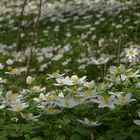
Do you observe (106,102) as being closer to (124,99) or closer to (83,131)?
(124,99)

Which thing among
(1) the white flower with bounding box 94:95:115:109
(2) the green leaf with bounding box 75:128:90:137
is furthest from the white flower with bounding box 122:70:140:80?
(2) the green leaf with bounding box 75:128:90:137

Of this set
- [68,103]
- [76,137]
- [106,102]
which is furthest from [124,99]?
[76,137]

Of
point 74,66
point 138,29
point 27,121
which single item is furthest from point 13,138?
point 138,29

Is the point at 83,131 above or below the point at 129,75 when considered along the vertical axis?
below

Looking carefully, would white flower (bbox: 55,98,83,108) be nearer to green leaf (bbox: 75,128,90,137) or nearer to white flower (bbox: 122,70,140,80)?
green leaf (bbox: 75,128,90,137)

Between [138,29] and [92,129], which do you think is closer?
[92,129]

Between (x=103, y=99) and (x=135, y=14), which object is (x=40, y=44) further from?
(x=103, y=99)

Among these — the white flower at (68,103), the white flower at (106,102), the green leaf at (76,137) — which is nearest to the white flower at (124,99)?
the white flower at (106,102)

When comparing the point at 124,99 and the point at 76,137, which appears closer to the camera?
the point at 76,137

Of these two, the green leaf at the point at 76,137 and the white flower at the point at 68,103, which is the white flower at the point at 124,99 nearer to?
the white flower at the point at 68,103

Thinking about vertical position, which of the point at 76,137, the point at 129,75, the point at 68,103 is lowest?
the point at 76,137

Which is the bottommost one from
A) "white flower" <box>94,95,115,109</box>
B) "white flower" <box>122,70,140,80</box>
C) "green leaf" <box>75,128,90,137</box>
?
"green leaf" <box>75,128,90,137</box>

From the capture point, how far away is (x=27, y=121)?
357 cm

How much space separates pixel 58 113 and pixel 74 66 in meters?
6.51
